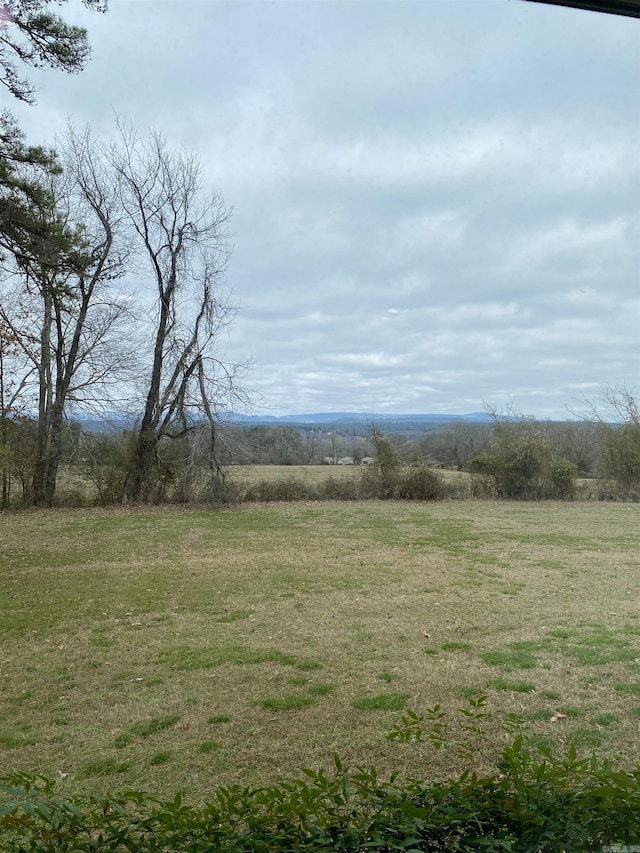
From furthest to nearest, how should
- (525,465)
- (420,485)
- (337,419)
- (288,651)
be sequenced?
(525,465), (420,485), (337,419), (288,651)

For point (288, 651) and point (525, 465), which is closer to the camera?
point (288, 651)

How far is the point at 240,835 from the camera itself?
981 millimetres

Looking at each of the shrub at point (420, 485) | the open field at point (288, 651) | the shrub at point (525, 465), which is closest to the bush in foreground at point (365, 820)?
the open field at point (288, 651)

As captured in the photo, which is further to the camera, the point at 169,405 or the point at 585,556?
the point at 169,405

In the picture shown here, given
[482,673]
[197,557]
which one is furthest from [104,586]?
[482,673]

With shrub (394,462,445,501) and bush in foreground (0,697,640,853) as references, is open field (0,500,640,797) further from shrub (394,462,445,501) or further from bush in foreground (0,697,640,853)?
shrub (394,462,445,501)

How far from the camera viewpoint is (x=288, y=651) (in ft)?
11.8

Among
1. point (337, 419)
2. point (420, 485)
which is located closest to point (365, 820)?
point (337, 419)

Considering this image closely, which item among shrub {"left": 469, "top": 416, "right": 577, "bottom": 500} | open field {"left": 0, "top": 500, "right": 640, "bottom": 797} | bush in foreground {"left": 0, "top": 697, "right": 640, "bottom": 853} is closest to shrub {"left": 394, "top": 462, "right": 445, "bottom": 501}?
shrub {"left": 469, "top": 416, "right": 577, "bottom": 500}

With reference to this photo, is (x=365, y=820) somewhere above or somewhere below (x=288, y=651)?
above

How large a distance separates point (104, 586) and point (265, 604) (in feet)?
6.49

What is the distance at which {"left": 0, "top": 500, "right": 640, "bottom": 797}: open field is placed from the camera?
222cm

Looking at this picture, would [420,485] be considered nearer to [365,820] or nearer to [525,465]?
[525,465]

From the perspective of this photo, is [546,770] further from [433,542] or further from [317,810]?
[433,542]
